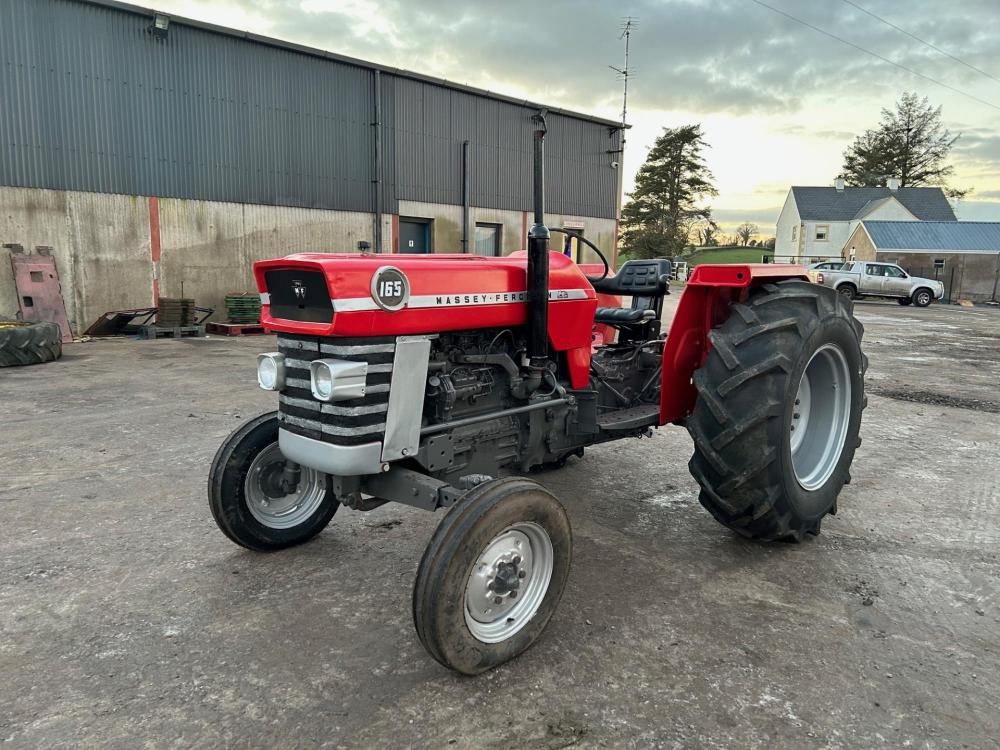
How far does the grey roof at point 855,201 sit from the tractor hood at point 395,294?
135 feet

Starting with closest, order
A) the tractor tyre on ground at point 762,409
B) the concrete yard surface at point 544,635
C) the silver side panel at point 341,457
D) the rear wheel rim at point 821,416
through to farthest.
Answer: the concrete yard surface at point 544,635 → the silver side panel at point 341,457 → the tractor tyre on ground at point 762,409 → the rear wheel rim at point 821,416

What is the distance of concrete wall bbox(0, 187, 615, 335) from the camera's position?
10.8 m

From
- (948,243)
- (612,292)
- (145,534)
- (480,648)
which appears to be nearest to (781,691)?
(480,648)

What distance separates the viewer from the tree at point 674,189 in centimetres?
4059

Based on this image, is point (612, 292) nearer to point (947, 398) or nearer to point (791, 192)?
point (947, 398)

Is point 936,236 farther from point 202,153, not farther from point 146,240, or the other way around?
point 146,240

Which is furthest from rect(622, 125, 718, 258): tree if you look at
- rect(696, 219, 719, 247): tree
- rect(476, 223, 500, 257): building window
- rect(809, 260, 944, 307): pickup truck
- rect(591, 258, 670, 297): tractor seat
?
rect(591, 258, 670, 297): tractor seat

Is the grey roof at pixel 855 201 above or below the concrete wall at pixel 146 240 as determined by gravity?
above

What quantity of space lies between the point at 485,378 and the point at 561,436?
0.63m

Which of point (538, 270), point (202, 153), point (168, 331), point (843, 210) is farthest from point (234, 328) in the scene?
point (843, 210)

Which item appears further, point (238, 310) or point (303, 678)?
point (238, 310)

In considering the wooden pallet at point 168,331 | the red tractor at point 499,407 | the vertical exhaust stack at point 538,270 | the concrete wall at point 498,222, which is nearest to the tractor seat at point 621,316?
the red tractor at point 499,407

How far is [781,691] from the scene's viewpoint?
2.22 meters

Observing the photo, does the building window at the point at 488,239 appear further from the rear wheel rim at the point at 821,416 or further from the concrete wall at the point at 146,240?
the rear wheel rim at the point at 821,416
